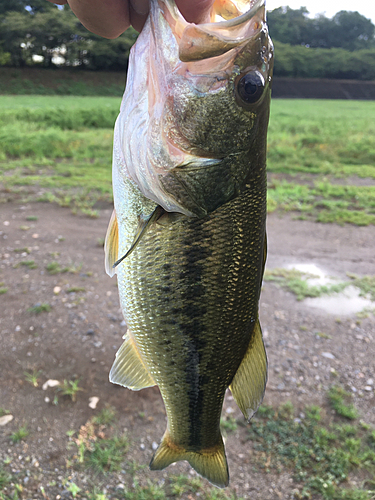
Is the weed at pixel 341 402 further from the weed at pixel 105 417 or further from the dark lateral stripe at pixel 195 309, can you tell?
the dark lateral stripe at pixel 195 309

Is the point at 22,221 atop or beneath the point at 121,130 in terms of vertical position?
beneath

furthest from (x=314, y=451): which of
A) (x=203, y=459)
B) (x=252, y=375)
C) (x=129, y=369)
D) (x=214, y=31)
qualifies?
(x=214, y=31)

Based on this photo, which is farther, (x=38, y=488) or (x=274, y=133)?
(x=274, y=133)

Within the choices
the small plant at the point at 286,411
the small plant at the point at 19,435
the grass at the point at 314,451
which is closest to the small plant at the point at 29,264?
the small plant at the point at 19,435

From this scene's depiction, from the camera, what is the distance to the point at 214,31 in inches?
37.2

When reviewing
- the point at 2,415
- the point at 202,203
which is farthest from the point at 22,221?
the point at 202,203

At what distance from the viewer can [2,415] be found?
9.96ft

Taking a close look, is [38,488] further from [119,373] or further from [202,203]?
[202,203]

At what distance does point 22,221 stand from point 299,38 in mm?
59717

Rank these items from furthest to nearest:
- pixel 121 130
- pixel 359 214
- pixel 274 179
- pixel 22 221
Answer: pixel 274 179 → pixel 359 214 → pixel 22 221 → pixel 121 130

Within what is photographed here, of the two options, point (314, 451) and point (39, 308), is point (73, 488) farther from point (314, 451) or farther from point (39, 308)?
point (39, 308)

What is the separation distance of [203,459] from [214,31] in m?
1.56

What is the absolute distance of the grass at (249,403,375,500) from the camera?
2697 millimetres

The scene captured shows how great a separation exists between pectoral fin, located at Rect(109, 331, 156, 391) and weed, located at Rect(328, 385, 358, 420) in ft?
8.12
